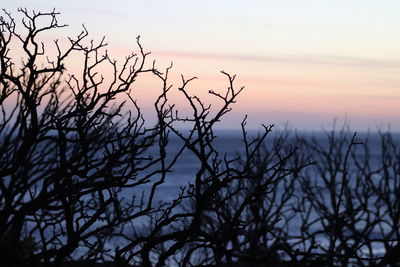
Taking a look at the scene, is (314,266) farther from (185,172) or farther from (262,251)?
(185,172)

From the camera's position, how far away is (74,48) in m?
8.41

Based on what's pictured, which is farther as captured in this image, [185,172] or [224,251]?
[185,172]

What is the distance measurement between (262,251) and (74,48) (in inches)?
208

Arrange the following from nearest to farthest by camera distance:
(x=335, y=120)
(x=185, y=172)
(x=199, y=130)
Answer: (x=199, y=130), (x=335, y=120), (x=185, y=172)

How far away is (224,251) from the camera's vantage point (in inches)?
194

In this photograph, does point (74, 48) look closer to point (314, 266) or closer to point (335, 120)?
point (314, 266)

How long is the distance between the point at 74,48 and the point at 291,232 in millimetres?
59481

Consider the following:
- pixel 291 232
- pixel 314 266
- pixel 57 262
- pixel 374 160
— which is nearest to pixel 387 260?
pixel 314 266

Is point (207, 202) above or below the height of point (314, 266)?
above

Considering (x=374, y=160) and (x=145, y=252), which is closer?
(x=145, y=252)

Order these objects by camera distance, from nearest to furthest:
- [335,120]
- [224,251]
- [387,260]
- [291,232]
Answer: [387,260], [224,251], [335,120], [291,232]

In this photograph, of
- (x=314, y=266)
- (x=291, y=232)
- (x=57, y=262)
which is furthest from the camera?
(x=291, y=232)

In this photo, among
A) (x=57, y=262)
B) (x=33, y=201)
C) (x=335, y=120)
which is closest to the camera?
(x=57, y=262)

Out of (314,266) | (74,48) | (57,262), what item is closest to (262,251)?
(314,266)
